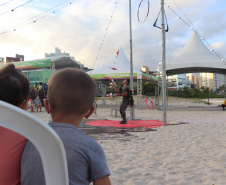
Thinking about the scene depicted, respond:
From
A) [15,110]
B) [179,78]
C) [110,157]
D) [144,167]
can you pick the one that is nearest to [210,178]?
[144,167]

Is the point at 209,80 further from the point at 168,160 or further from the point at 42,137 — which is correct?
the point at 42,137

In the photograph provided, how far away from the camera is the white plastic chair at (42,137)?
0.53 metres

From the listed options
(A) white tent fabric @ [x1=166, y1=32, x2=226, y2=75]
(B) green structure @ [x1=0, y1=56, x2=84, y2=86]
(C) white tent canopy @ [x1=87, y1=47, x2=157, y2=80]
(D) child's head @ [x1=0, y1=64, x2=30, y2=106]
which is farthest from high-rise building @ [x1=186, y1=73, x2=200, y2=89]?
(D) child's head @ [x1=0, y1=64, x2=30, y2=106]

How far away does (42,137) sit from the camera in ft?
1.88

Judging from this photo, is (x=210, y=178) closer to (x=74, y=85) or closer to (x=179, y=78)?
(x=74, y=85)

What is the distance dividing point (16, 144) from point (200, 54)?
55.0ft

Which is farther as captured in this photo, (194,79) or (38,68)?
(194,79)

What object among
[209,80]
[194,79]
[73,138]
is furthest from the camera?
[194,79]

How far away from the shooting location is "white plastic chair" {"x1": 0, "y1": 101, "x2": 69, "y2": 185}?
53 centimetres

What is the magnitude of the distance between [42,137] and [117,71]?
53.4ft

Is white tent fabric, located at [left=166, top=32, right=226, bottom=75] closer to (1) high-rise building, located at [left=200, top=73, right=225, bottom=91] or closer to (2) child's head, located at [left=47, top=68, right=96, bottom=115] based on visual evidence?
(2) child's head, located at [left=47, top=68, right=96, bottom=115]

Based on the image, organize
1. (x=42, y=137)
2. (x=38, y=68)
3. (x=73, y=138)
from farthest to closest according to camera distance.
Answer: (x=38, y=68) < (x=73, y=138) < (x=42, y=137)

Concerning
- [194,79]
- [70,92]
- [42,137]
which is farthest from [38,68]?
[194,79]

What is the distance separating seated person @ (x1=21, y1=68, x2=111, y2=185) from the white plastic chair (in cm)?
31
